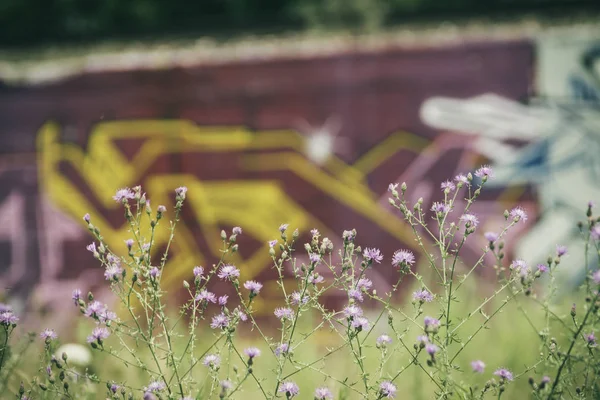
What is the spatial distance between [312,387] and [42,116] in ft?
13.8

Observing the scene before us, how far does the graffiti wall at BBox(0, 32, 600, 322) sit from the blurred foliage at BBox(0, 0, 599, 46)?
1.55 ft

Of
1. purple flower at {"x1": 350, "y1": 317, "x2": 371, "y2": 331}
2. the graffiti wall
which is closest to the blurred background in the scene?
the graffiti wall

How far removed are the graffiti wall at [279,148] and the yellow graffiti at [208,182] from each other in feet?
0.04

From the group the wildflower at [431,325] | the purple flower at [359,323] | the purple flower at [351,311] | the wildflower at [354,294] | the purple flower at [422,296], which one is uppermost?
the purple flower at [422,296]

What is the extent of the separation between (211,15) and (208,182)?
197 centimetres

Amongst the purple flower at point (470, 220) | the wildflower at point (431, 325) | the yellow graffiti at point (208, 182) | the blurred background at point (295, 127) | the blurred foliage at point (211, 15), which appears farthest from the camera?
the blurred foliage at point (211, 15)

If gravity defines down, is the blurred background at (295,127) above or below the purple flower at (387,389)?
above

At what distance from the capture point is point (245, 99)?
534cm

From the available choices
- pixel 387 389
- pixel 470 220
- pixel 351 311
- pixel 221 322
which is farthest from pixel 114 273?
pixel 470 220

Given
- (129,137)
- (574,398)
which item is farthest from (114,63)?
(574,398)

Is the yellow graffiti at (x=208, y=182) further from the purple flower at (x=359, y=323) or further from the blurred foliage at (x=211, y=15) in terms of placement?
the purple flower at (x=359, y=323)

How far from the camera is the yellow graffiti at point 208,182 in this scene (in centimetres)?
514

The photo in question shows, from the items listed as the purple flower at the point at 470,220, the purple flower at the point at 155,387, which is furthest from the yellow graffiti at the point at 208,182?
the purple flower at the point at 155,387

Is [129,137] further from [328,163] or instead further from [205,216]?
[328,163]
